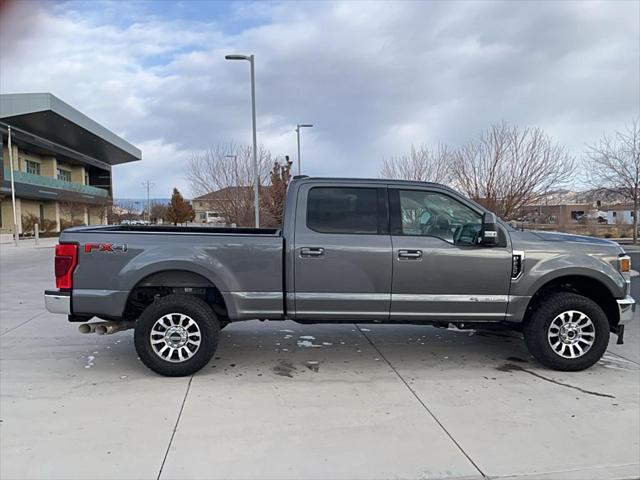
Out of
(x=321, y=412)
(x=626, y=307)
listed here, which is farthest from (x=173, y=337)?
(x=626, y=307)

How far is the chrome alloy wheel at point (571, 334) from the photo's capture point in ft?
16.3

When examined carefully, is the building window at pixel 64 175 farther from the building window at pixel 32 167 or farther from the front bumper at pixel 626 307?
the front bumper at pixel 626 307

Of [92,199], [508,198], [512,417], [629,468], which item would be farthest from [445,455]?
[92,199]

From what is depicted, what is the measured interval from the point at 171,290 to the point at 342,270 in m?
1.91

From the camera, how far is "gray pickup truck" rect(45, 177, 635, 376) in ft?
15.7

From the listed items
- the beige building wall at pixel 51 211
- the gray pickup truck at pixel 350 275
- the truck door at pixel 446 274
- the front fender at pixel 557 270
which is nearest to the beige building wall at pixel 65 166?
the beige building wall at pixel 51 211

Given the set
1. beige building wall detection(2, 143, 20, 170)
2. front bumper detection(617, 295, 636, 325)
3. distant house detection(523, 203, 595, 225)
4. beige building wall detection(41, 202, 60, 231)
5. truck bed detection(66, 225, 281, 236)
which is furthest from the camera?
beige building wall detection(41, 202, 60, 231)

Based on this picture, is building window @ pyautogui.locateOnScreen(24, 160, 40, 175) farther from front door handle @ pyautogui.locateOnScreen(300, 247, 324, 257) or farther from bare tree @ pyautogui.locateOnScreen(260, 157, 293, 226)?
front door handle @ pyautogui.locateOnScreen(300, 247, 324, 257)

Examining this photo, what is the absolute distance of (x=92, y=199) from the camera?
57.7 m

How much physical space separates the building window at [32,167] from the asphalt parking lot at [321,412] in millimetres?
53405

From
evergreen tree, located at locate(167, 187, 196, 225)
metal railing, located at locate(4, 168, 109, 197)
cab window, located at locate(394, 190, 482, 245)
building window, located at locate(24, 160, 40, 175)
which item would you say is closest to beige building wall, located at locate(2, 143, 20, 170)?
metal railing, located at locate(4, 168, 109, 197)

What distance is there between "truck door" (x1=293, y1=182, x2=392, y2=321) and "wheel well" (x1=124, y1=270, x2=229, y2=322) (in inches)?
36.1

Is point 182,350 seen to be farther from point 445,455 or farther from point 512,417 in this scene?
point 512,417

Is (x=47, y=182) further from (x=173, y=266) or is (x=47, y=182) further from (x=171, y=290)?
(x=173, y=266)
